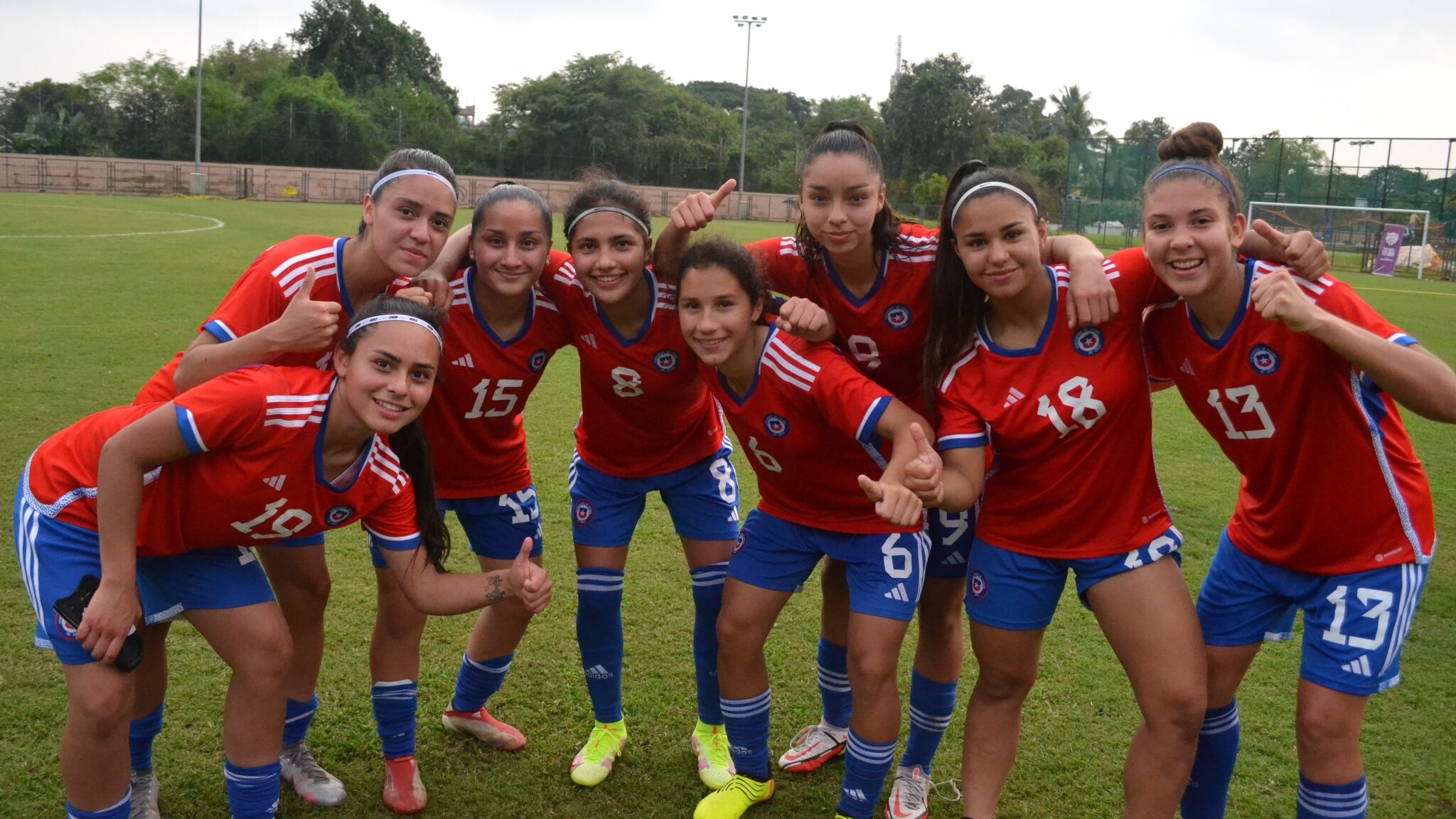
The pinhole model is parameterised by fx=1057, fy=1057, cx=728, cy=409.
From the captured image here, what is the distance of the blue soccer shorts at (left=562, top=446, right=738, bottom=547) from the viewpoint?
12.3 ft

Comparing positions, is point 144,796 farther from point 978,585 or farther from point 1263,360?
point 1263,360

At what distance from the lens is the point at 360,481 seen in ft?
9.90

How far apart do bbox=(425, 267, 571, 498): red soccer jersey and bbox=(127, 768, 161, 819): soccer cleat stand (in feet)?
4.00

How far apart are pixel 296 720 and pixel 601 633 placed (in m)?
1.04

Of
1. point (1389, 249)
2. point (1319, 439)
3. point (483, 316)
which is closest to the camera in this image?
point (1319, 439)

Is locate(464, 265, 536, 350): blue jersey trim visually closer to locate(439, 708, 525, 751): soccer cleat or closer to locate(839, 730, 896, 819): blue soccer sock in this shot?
locate(439, 708, 525, 751): soccer cleat

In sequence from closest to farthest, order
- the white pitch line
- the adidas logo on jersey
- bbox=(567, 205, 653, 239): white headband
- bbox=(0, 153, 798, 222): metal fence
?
the adidas logo on jersey
bbox=(567, 205, 653, 239): white headband
the white pitch line
bbox=(0, 153, 798, 222): metal fence

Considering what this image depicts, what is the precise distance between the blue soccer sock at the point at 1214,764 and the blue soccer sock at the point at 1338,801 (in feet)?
0.91

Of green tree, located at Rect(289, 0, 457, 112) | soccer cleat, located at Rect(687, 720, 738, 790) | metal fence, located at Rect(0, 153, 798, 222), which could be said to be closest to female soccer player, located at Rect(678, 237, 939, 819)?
soccer cleat, located at Rect(687, 720, 738, 790)

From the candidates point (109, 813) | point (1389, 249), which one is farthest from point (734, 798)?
point (1389, 249)

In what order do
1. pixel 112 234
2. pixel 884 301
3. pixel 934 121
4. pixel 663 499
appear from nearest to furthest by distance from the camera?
pixel 884 301 → pixel 663 499 → pixel 112 234 → pixel 934 121

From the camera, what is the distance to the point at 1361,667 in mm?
2645

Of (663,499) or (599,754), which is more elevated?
(663,499)

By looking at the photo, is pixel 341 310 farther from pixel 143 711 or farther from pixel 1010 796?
pixel 1010 796
